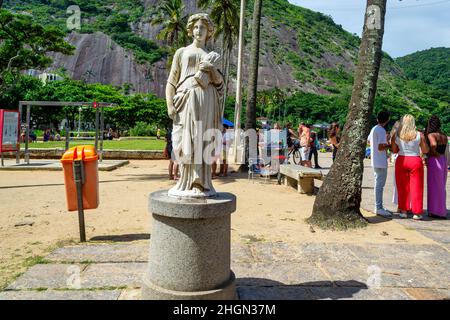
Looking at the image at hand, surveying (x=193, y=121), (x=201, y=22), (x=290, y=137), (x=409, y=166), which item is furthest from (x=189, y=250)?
(x=290, y=137)

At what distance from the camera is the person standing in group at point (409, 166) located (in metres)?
6.71

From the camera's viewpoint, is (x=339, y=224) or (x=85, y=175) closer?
(x=85, y=175)

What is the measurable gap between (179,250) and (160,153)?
15.2m

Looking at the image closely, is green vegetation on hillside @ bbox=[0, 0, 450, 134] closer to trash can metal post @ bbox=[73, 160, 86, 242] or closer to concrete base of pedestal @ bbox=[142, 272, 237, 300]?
trash can metal post @ bbox=[73, 160, 86, 242]

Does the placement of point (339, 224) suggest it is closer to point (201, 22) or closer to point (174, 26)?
point (201, 22)

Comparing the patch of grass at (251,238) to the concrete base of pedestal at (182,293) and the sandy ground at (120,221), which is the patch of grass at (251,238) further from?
the concrete base of pedestal at (182,293)

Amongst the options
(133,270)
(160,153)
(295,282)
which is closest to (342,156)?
(295,282)

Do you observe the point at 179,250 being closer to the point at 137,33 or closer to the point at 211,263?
the point at 211,263

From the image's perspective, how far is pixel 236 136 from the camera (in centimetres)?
1680

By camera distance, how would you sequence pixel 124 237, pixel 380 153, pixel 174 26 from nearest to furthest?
pixel 124 237 → pixel 380 153 → pixel 174 26

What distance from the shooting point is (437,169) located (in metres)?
A: 6.98

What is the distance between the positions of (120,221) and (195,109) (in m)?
3.68

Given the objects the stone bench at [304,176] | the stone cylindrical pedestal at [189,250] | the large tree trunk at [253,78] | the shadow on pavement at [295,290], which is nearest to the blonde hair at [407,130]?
the stone bench at [304,176]
